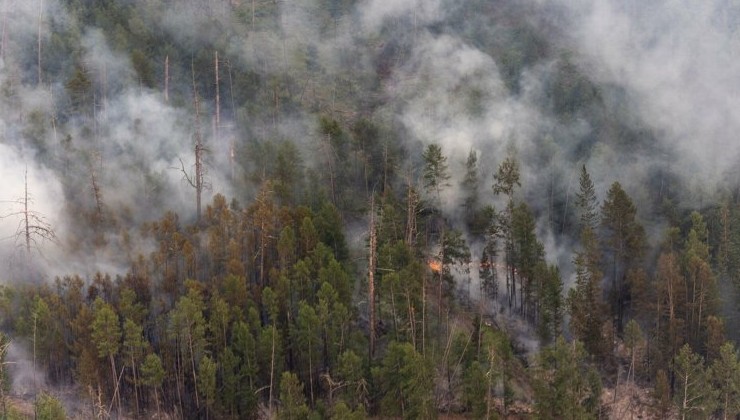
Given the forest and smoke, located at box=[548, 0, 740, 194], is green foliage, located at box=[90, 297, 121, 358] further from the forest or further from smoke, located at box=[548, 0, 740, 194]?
smoke, located at box=[548, 0, 740, 194]

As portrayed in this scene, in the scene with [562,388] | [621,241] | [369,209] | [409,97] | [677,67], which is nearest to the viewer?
[562,388]

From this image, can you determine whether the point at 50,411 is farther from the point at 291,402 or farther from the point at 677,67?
the point at 677,67

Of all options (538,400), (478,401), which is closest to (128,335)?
(478,401)

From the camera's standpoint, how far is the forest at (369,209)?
41.7 meters

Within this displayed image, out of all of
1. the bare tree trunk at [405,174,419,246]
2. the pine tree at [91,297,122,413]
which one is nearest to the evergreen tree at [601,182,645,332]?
the bare tree trunk at [405,174,419,246]

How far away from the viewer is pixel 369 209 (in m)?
53.0

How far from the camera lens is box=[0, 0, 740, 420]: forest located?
4169 centimetres

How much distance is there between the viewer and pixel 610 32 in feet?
A: 270

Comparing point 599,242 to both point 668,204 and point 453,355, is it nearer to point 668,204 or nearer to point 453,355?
point 668,204

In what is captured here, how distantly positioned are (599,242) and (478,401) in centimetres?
A: 2045

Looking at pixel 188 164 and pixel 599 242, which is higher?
pixel 188 164

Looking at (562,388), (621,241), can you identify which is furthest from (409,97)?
(562,388)

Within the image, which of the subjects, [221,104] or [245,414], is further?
[221,104]

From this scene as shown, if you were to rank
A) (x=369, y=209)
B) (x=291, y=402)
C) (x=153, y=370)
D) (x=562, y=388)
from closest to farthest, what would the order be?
(x=291, y=402)
(x=153, y=370)
(x=562, y=388)
(x=369, y=209)
